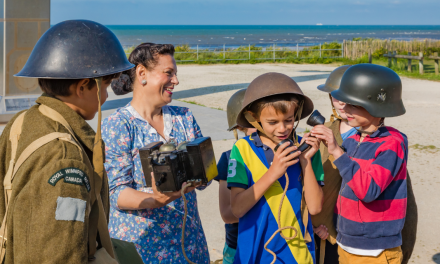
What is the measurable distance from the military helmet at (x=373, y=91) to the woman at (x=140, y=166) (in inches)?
39.7

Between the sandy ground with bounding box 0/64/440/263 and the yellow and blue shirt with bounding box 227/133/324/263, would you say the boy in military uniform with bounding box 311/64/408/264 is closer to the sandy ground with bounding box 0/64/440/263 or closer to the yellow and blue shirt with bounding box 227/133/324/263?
the yellow and blue shirt with bounding box 227/133/324/263

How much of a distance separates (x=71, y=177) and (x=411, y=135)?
8.53 metres

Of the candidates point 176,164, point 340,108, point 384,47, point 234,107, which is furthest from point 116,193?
point 384,47

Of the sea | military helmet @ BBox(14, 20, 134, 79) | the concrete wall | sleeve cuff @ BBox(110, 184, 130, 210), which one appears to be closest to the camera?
military helmet @ BBox(14, 20, 134, 79)

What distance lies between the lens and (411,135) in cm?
866

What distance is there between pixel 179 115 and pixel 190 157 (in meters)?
0.90

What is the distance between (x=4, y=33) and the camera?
936 centimetres

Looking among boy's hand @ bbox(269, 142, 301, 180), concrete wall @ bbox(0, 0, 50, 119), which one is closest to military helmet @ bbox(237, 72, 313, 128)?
boy's hand @ bbox(269, 142, 301, 180)

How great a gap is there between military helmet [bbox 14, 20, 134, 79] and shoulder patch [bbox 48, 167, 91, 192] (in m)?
0.41

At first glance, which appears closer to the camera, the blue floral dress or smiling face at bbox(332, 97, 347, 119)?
the blue floral dress

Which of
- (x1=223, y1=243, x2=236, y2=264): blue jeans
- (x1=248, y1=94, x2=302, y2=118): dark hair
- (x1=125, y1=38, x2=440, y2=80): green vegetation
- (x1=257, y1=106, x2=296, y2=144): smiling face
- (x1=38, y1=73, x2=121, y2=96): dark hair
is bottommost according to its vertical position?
(x1=223, y1=243, x2=236, y2=264): blue jeans

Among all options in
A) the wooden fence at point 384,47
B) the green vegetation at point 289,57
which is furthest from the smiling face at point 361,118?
the wooden fence at point 384,47

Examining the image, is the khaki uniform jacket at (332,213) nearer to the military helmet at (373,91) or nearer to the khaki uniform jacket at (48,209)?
the military helmet at (373,91)

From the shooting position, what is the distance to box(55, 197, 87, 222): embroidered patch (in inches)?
50.0
